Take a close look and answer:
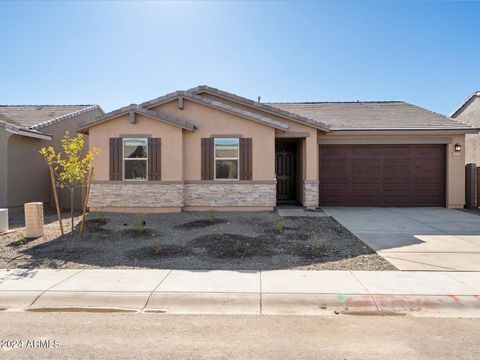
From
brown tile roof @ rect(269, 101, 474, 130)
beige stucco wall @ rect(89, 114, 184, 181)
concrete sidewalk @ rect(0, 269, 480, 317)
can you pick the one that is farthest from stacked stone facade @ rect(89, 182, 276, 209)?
concrete sidewalk @ rect(0, 269, 480, 317)

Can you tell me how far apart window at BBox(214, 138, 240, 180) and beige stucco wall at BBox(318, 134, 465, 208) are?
368 centimetres

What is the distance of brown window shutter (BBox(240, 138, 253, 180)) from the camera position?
12.8m

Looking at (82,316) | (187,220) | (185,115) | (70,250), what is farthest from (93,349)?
(185,115)

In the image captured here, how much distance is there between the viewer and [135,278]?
5.86m

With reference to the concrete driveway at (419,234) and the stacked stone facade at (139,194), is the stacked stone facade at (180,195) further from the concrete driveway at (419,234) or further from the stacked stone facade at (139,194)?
the concrete driveway at (419,234)

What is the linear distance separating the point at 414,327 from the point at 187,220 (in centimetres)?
803

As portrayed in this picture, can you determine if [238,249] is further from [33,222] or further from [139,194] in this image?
[139,194]

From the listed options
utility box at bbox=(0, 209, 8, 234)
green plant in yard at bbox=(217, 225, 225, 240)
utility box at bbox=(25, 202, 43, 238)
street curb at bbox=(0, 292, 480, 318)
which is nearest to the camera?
street curb at bbox=(0, 292, 480, 318)

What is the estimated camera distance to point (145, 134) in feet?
41.4

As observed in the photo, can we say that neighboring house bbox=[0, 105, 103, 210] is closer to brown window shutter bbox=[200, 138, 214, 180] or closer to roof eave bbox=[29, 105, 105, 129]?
roof eave bbox=[29, 105, 105, 129]

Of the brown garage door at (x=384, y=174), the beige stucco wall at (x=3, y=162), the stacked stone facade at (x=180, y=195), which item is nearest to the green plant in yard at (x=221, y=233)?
the stacked stone facade at (x=180, y=195)

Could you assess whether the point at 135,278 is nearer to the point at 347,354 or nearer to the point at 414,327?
the point at 347,354

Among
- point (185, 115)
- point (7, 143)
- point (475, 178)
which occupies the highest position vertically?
point (185, 115)

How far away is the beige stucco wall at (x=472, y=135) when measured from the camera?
18406mm
